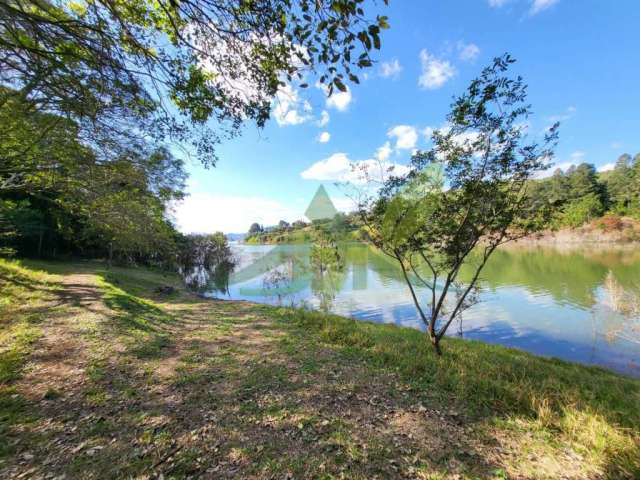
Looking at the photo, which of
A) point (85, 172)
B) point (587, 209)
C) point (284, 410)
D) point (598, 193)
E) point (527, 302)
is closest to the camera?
point (284, 410)

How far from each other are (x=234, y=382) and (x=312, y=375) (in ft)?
4.27

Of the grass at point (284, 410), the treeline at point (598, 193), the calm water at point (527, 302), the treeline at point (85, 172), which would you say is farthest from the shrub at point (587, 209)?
the treeline at point (85, 172)

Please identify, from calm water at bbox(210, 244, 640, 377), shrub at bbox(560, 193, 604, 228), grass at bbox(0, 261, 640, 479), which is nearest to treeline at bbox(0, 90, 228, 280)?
grass at bbox(0, 261, 640, 479)

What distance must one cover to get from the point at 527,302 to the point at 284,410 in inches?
678

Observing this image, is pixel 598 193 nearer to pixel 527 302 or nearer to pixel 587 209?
pixel 587 209

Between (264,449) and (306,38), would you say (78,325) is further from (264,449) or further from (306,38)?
(306,38)

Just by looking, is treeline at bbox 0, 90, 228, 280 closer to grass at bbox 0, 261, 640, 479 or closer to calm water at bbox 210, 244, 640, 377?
grass at bbox 0, 261, 640, 479

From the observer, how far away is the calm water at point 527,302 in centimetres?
964

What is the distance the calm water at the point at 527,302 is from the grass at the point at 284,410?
4648 millimetres

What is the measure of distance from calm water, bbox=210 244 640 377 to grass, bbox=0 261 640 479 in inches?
183

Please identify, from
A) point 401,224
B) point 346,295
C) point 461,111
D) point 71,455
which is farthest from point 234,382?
point 346,295

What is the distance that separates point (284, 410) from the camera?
3264mm

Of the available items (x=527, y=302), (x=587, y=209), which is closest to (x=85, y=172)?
(x=527, y=302)

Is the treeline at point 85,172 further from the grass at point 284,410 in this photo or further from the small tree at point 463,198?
the small tree at point 463,198
